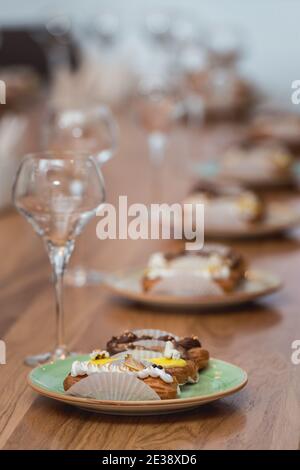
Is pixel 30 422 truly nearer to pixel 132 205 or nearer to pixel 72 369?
pixel 72 369

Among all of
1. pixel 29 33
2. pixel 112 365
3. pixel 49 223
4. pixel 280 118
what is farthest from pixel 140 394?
pixel 29 33

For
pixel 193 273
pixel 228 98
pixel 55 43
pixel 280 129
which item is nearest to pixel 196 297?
pixel 193 273

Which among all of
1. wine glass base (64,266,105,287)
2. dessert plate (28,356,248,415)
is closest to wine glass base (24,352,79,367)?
dessert plate (28,356,248,415)

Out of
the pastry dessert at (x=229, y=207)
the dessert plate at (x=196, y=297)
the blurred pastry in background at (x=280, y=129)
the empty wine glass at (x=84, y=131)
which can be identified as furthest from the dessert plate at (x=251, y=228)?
the blurred pastry in background at (x=280, y=129)

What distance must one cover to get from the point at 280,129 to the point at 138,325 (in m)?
2.30

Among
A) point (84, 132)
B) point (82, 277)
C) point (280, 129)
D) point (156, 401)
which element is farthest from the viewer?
point (280, 129)

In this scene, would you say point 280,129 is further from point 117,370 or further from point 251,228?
point 117,370

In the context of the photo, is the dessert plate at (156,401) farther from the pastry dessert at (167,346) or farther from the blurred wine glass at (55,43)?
the blurred wine glass at (55,43)

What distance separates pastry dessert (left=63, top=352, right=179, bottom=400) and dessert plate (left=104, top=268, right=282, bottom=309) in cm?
47

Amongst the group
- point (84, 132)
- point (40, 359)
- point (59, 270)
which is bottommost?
point (40, 359)

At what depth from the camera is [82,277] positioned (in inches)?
73.5

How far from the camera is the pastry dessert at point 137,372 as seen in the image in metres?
1.10

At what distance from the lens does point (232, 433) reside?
110cm

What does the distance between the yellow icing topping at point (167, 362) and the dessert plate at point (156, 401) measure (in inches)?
1.1
